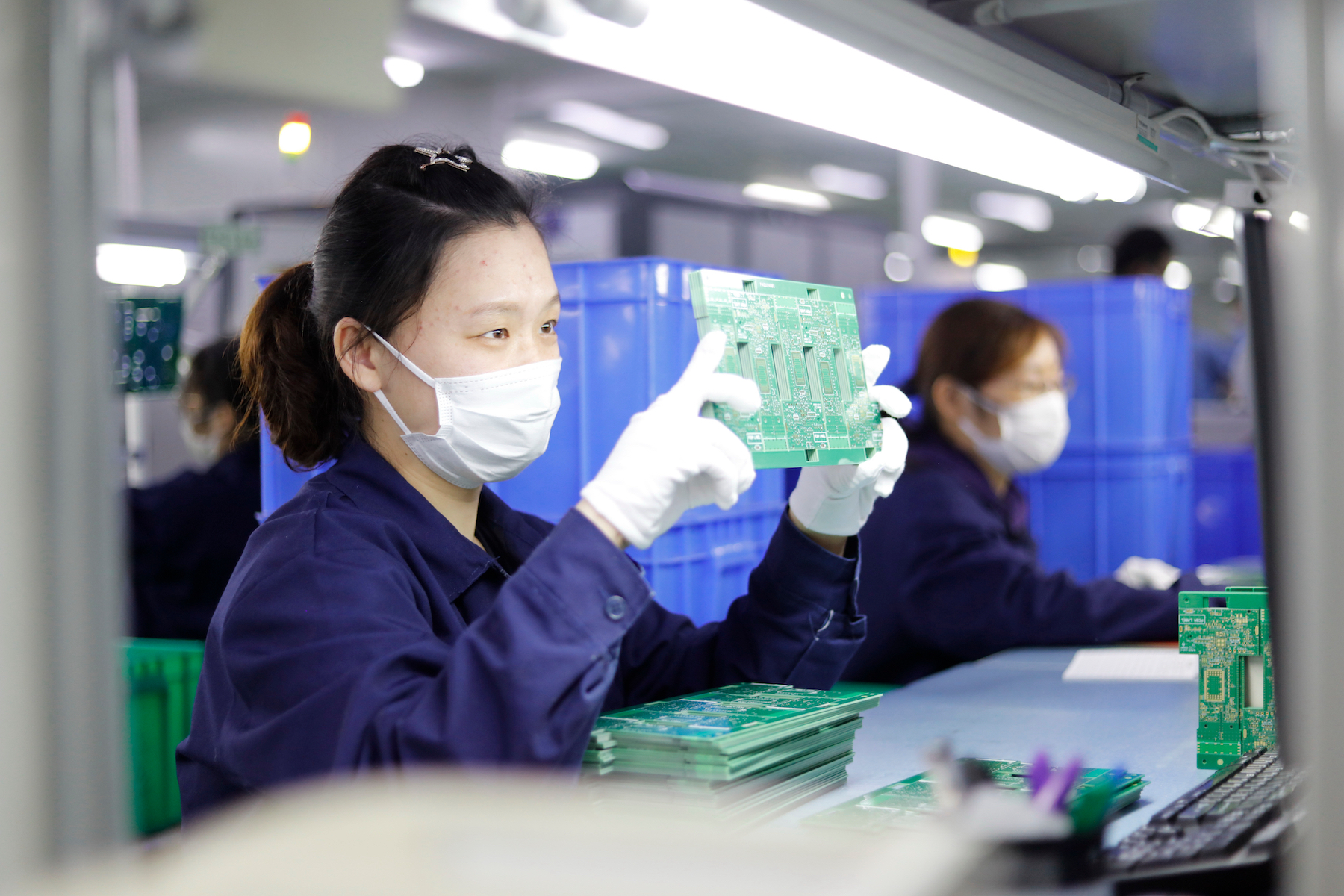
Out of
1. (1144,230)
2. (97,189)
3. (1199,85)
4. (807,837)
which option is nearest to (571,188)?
(1144,230)

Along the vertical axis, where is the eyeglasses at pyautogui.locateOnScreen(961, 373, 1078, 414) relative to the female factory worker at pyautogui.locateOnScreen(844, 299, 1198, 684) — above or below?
above

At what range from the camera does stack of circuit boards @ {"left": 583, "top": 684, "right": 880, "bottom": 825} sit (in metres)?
1.29

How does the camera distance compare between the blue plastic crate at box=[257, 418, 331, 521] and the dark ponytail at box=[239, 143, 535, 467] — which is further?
the blue plastic crate at box=[257, 418, 331, 521]

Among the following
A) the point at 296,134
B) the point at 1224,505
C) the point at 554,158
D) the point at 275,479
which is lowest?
the point at 1224,505

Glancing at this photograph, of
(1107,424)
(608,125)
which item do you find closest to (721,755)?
(1107,424)

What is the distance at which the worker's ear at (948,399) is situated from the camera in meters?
3.21

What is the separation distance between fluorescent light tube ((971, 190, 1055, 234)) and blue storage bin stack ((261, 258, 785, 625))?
34.4 ft

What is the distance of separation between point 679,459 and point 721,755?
32 cm

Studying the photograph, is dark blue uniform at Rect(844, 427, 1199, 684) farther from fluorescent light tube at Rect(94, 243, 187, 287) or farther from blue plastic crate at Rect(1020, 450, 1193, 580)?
fluorescent light tube at Rect(94, 243, 187, 287)

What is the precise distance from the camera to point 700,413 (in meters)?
1.46

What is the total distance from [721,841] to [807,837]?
0.17 feet

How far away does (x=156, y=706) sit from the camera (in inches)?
149

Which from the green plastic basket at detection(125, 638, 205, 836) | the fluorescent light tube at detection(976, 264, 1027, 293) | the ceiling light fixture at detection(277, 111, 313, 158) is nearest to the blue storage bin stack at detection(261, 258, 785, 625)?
the green plastic basket at detection(125, 638, 205, 836)

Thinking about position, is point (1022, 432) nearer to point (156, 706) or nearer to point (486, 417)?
point (486, 417)
